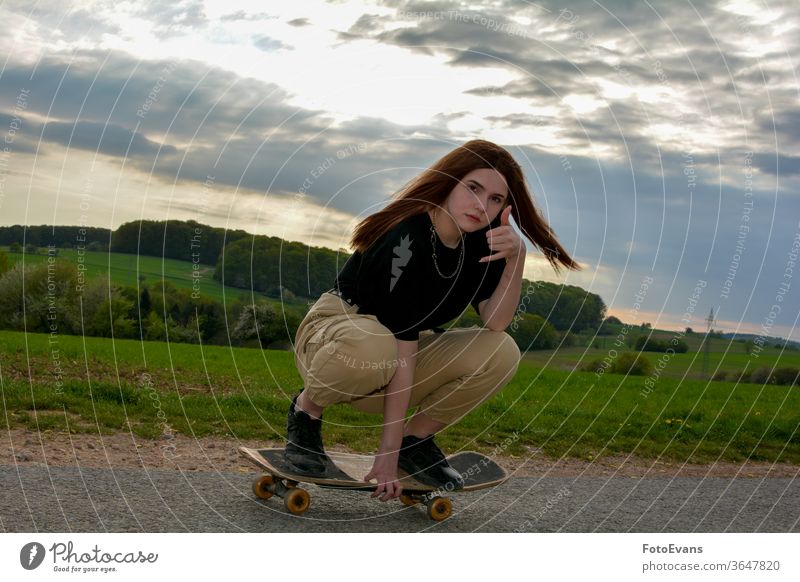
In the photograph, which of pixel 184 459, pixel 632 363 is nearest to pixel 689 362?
pixel 632 363

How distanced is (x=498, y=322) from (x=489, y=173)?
2.81ft

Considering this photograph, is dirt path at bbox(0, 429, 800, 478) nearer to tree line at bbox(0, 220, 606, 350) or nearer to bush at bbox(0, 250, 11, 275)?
tree line at bbox(0, 220, 606, 350)

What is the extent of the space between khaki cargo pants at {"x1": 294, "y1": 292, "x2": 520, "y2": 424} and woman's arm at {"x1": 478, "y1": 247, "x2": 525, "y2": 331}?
8 cm

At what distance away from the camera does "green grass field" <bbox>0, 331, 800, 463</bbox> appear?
849 cm

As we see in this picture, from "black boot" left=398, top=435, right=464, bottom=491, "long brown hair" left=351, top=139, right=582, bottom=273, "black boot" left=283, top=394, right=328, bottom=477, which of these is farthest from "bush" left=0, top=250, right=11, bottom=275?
"black boot" left=398, top=435, right=464, bottom=491

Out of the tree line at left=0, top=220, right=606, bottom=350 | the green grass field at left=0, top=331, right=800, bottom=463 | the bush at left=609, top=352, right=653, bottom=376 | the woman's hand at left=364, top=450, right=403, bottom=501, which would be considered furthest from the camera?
the bush at left=609, top=352, right=653, bottom=376

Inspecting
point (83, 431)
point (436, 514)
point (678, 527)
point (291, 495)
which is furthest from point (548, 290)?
point (83, 431)

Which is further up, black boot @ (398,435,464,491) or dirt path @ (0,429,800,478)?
black boot @ (398,435,464,491)

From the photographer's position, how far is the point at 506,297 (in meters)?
4.99

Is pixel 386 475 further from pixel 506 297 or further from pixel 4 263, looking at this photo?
pixel 4 263

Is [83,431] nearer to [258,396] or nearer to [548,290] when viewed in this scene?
[258,396]
